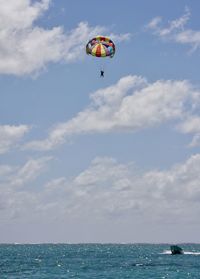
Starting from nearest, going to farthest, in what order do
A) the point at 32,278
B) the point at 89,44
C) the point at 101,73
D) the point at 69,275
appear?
the point at 101,73 → the point at 89,44 → the point at 32,278 → the point at 69,275

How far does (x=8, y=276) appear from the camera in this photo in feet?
287

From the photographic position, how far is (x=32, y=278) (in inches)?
3278

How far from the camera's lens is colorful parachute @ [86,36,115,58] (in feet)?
252

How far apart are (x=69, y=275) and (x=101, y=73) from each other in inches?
1425

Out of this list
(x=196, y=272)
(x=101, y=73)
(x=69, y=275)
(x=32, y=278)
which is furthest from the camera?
(x=196, y=272)

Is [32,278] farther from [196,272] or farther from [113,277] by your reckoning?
[196,272]

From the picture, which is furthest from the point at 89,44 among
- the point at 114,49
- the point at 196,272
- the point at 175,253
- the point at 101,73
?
the point at 175,253

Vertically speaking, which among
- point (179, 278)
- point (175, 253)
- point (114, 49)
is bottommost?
point (179, 278)

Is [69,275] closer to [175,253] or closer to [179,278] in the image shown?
[179,278]

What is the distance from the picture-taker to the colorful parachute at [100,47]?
76.9 meters

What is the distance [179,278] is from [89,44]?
36269 millimetres

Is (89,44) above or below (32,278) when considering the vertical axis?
above

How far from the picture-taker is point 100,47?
254 ft

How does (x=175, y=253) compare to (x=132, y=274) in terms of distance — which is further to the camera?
(x=175, y=253)
